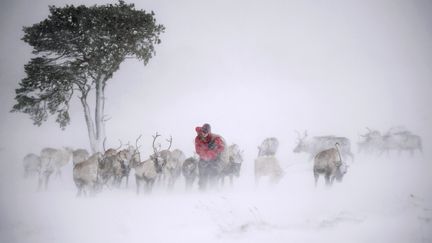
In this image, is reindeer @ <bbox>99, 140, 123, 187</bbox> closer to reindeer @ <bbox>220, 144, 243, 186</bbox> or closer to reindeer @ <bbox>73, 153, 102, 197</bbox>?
→ reindeer @ <bbox>73, 153, 102, 197</bbox>

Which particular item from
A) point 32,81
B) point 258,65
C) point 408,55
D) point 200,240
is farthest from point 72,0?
point 408,55

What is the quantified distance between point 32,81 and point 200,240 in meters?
7.34

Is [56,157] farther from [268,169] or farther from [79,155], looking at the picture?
[268,169]

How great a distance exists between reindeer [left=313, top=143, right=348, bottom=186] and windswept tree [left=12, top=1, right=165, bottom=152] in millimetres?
6523

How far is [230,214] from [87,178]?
12.4 ft

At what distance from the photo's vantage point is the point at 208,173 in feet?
26.1

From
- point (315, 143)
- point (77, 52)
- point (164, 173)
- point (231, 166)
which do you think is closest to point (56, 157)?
point (77, 52)

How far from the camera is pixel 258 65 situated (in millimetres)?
13312

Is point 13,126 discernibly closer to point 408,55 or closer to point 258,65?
point 258,65

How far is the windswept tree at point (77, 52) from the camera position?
9695 millimetres

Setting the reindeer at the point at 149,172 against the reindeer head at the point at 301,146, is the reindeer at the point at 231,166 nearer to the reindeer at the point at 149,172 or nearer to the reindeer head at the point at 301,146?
the reindeer at the point at 149,172

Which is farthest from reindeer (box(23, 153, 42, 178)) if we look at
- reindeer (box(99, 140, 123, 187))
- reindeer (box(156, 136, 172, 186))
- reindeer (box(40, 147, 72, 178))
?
reindeer (box(156, 136, 172, 186))

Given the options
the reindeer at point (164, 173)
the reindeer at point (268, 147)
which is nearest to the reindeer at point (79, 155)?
the reindeer at point (164, 173)

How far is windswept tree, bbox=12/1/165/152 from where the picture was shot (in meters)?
9.70
